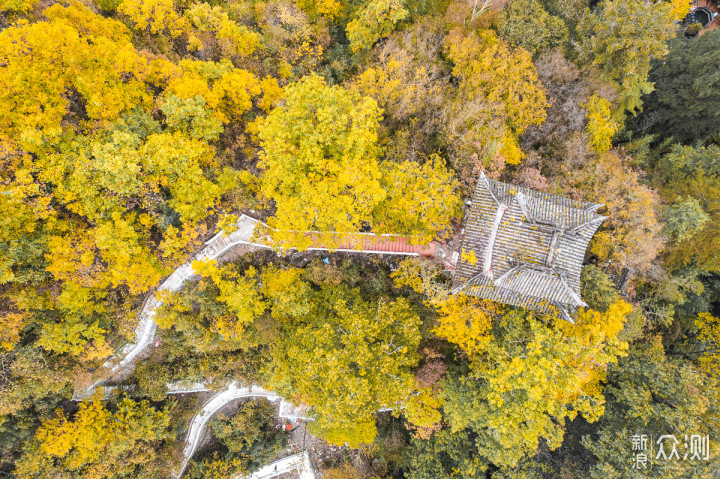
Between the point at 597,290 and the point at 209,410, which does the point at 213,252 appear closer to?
the point at 209,410

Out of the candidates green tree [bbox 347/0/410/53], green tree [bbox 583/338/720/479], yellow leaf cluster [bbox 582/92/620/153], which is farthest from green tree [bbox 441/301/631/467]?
green tree [bbox 347/0/410/53]

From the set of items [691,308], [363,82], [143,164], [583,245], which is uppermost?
[363,82]

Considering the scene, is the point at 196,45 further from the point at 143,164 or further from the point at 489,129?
the point at 489,129

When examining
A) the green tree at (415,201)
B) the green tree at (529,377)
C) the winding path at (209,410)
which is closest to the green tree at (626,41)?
the green tree at (415,201)

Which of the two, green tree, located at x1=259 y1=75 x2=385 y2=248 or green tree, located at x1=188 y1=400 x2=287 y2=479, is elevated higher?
green tree, located at x1=259 y1=75 x2=385 y2=248

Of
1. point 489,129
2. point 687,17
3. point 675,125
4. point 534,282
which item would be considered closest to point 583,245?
point 534,282

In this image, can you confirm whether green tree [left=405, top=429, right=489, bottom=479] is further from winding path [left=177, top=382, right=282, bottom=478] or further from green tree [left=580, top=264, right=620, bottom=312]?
winding path [left=177, top=382, right=282, bottom=478]
